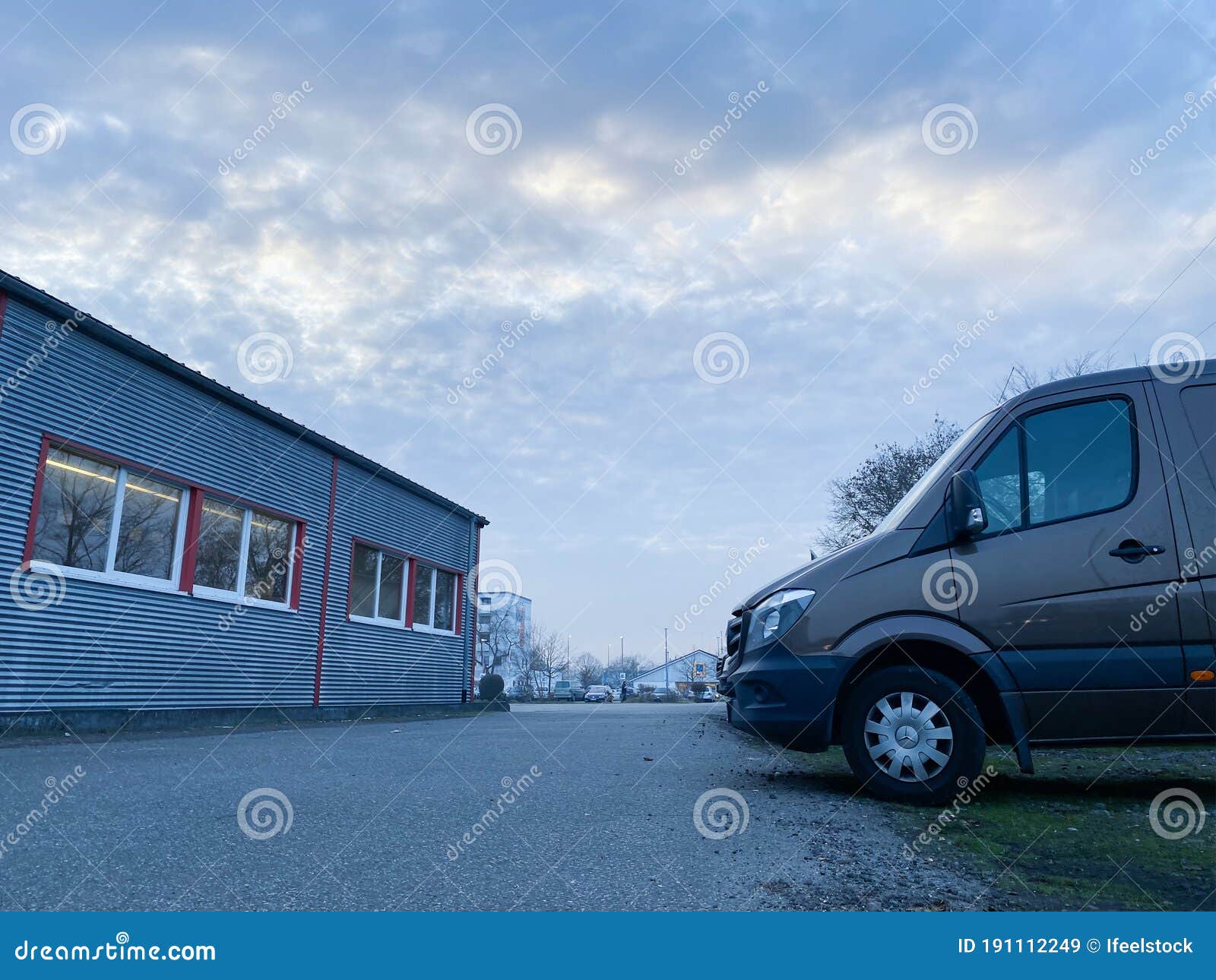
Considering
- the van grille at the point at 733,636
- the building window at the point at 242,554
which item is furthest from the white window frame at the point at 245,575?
the van grille at the point at 733,636

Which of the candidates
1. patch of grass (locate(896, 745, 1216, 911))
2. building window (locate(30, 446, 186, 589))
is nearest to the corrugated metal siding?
building window (locate(30, 446, 186, 589))

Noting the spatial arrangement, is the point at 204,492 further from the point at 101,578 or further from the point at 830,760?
the point at 830,760

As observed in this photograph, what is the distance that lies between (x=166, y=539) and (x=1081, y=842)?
11.4m

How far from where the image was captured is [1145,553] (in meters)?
4.57

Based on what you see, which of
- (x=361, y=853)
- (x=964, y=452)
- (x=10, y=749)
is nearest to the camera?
(x=361, y=853)

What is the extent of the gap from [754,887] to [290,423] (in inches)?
515

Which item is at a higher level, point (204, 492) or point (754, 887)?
point (204, 492)

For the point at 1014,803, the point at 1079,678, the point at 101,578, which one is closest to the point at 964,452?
the point at 1079,678

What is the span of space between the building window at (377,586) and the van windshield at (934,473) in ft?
43.7

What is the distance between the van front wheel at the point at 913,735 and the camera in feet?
14.6

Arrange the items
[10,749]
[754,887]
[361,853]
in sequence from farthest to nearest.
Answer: [10,749] → [361,853] → [754,887]

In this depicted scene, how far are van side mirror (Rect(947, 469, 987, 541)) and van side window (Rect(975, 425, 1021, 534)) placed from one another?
16cm

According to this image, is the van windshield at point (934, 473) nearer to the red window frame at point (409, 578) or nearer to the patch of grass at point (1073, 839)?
the patch of grass at point (1073, 839)

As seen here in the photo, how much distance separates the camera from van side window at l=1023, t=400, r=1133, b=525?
474 centimetres
